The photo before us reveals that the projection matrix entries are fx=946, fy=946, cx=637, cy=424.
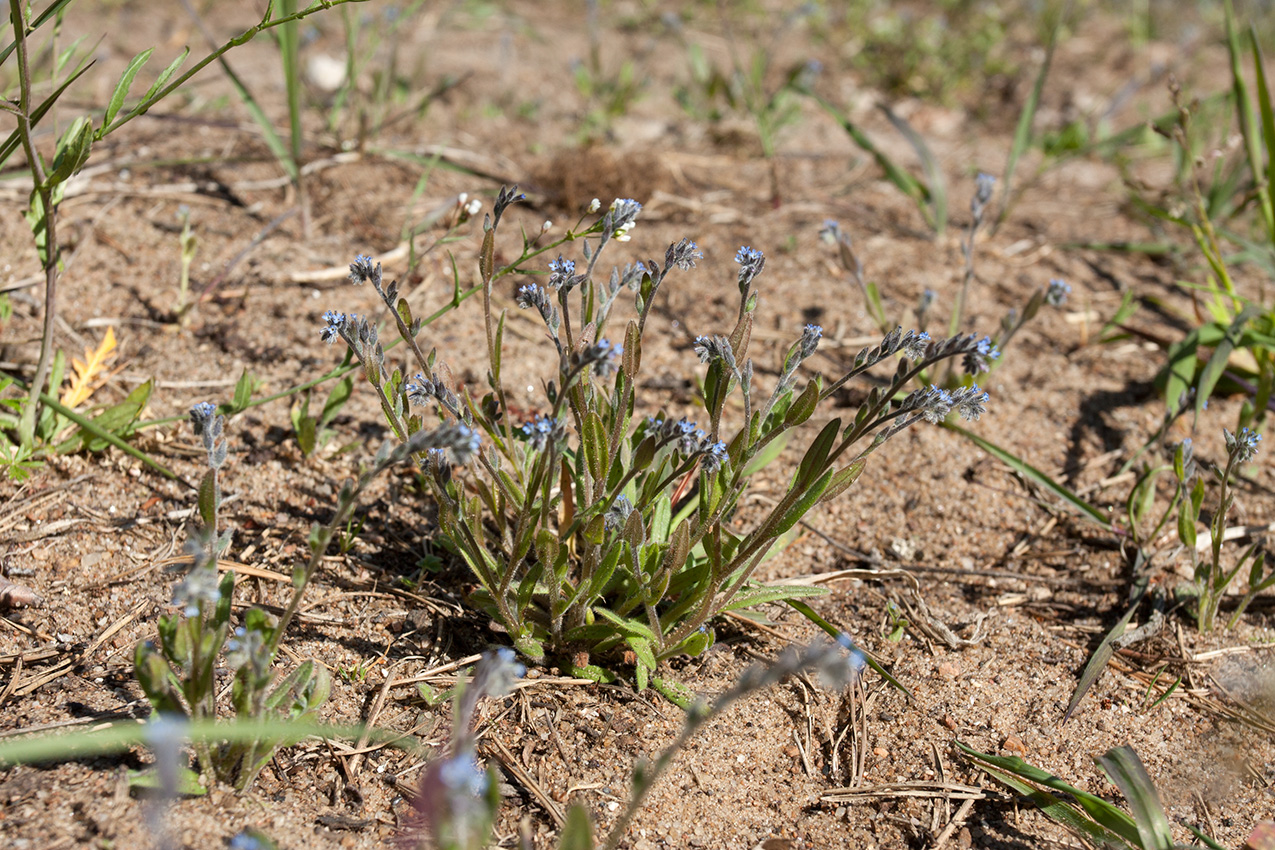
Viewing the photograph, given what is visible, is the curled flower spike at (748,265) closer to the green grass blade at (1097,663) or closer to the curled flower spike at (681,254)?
the curled flower spike at (681,254)

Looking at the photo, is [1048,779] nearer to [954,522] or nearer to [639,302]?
[954,522]

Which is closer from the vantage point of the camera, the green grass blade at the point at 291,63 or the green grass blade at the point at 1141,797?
the green grass blade at the point at 1141,797

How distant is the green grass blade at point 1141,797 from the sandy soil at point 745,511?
17 centimetres

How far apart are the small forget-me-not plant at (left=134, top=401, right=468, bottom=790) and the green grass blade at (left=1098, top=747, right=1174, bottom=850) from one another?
125 cm

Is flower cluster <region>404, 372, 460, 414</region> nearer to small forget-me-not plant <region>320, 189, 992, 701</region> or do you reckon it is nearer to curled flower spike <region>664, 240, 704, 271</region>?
small forget-me-not plant <region>320, 189, 992, 701</region>

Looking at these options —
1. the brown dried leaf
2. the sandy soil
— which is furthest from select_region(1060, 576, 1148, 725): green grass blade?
the brown dried leaf

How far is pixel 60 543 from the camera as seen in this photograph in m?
2.03

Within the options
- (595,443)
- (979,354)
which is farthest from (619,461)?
(979,354)

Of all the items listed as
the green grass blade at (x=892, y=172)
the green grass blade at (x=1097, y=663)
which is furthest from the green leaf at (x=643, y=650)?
the green grass blade at (x=892, y=172)

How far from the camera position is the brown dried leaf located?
1.86 meters

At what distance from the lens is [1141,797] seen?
1606 millimetres

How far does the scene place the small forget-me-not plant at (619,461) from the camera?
162 centimetres

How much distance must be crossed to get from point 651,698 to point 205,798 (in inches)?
32.6

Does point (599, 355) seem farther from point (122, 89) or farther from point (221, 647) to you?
point (122, 89)
